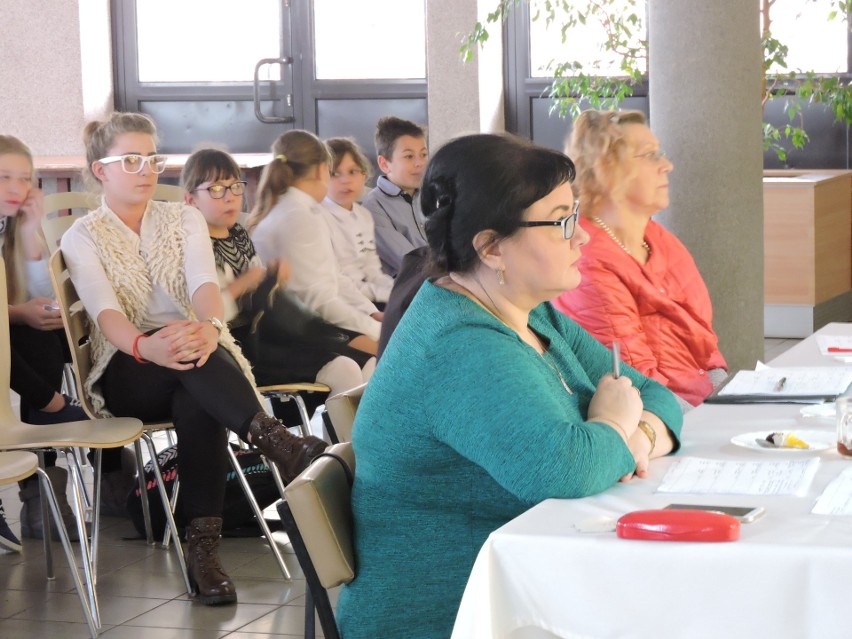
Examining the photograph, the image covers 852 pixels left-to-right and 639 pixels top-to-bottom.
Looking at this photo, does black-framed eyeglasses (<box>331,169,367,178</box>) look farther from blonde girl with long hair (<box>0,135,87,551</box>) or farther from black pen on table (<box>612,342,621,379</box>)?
black pen on table (<box>612,342,621,379</box>)

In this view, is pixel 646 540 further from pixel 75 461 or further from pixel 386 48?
pixel 386 48

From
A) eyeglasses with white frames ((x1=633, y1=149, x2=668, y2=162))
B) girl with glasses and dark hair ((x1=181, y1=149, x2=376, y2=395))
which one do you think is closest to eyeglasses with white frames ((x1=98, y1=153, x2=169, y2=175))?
girl with glasses and dark hair ((x1=181, y1=149, x2=376, y2=395))

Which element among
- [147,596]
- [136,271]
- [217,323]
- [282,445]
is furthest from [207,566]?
[136,271]

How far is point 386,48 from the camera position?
395 inches

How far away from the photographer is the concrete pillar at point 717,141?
486 cm

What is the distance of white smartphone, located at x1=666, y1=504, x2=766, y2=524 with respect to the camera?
5.53ft

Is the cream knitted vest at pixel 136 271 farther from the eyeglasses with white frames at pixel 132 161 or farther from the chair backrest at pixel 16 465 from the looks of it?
the chair backrest at pixel 16 465

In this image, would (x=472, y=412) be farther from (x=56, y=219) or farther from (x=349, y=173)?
(x=349, y=173)

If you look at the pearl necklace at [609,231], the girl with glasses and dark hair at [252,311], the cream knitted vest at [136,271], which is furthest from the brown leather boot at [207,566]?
the pearl necklace at [609,231]

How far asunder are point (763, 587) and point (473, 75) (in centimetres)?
785

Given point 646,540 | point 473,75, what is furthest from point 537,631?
point 473,75

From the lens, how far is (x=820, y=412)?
2414mm

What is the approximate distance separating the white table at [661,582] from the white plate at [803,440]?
0.31m

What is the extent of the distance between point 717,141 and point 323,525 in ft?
10.9
